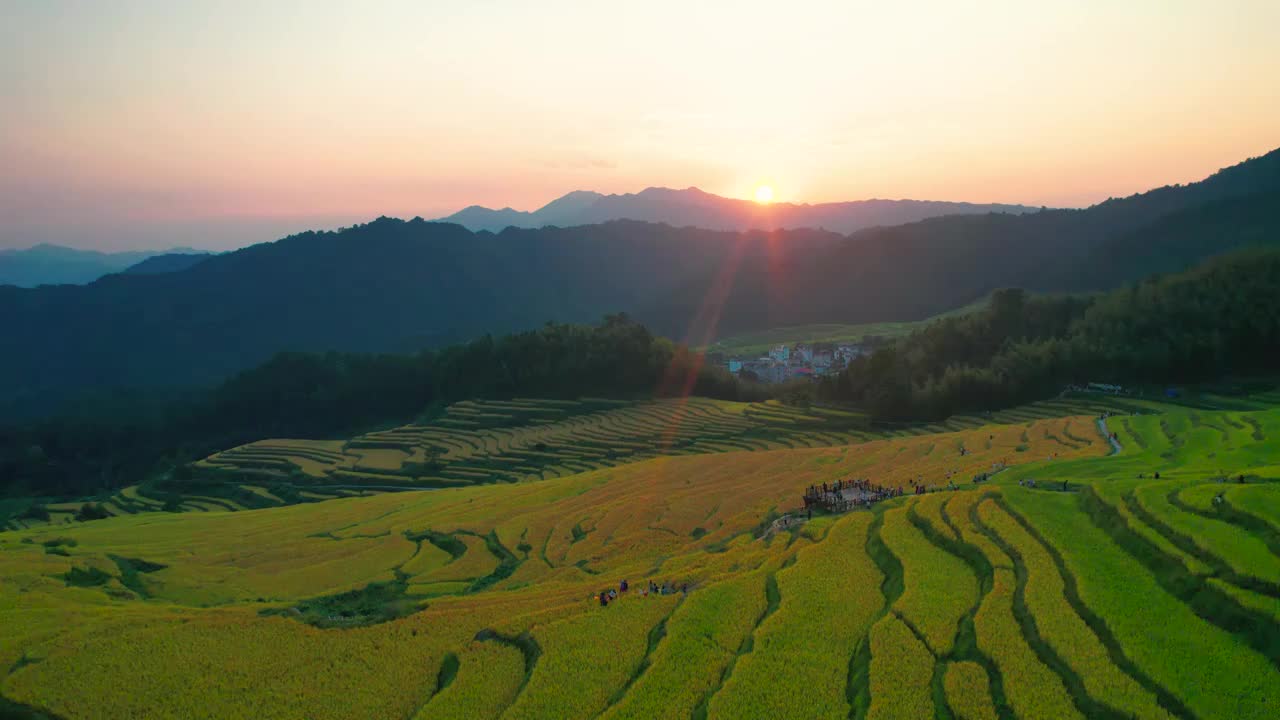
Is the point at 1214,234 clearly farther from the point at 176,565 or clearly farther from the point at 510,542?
the point at 176,565

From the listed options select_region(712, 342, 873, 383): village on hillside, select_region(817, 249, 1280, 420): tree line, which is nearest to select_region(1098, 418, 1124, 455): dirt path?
select_region(817, 249, 1280, 420): tree line

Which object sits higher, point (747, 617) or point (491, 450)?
point (747, 617)

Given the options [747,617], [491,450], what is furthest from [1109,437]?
[491,450]

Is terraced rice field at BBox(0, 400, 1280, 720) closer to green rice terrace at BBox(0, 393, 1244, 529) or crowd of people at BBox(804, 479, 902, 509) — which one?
crowd of people at BBox(804, 479, 902, 509)

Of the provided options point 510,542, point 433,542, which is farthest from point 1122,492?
point 433,542

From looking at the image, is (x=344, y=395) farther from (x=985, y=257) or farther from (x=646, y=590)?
(x=985, y=257)

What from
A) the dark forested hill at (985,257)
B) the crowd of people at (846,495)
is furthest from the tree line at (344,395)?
the dark forested hill at (985,257)
